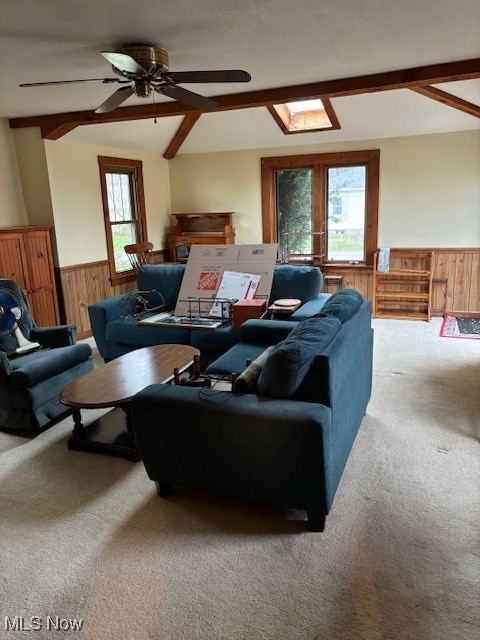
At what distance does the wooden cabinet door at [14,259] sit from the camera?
429 cm

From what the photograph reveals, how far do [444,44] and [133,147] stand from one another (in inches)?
164

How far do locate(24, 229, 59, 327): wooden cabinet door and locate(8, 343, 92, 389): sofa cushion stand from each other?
121cm

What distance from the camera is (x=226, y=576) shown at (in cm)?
188

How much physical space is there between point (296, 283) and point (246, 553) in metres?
2.69

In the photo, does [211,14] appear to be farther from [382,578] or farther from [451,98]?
[451,98]

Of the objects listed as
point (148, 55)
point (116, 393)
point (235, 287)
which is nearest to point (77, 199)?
point (235, 287)

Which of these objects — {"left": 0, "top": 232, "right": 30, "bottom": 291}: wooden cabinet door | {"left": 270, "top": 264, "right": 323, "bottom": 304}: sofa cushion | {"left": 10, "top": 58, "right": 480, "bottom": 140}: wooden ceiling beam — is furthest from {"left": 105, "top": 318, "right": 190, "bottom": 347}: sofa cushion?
{"left": 10, "top": 58, "right": 480, "bottom": 140}: wooden ceiling beam

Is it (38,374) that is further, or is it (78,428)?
(38,374)

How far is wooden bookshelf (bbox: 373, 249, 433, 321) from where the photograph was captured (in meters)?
5.86

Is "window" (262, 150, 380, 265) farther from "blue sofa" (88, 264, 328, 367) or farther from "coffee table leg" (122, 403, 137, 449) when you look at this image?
"coffee table leg" (122, 403, 137, 449)

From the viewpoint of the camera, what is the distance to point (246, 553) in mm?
2004

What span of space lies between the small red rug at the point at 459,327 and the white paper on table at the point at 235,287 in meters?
2.29

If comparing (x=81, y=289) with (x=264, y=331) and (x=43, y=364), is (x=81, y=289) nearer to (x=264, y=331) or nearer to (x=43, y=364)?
(x=43, y=364)

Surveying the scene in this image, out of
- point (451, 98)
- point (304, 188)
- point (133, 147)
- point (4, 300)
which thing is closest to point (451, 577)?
point (4, 300)
